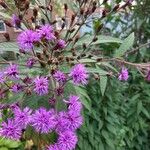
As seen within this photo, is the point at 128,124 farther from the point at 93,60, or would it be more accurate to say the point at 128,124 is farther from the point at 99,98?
the point at 93,60

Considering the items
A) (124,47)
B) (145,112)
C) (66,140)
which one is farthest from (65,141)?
(145,112)

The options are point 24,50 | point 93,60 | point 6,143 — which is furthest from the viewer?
point 6,143

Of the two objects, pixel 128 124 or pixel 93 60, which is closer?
pixel 93 60

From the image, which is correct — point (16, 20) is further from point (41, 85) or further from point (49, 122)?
point (49, 122)

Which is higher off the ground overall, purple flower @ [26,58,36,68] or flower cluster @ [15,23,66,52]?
flower cluster @ [15,23,66,52]

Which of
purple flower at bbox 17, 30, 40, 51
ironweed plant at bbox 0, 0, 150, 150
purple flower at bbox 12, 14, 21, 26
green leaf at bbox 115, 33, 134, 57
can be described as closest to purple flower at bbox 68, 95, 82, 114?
ironweed plant at bbox 0, 0, 150, 150

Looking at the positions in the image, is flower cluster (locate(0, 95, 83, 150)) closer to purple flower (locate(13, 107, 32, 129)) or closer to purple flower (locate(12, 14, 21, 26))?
purple flower (locate(13, 107, 32, 129))

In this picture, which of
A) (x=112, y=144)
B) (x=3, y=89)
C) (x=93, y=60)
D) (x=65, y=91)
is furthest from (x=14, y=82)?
(x=112, y=144)
